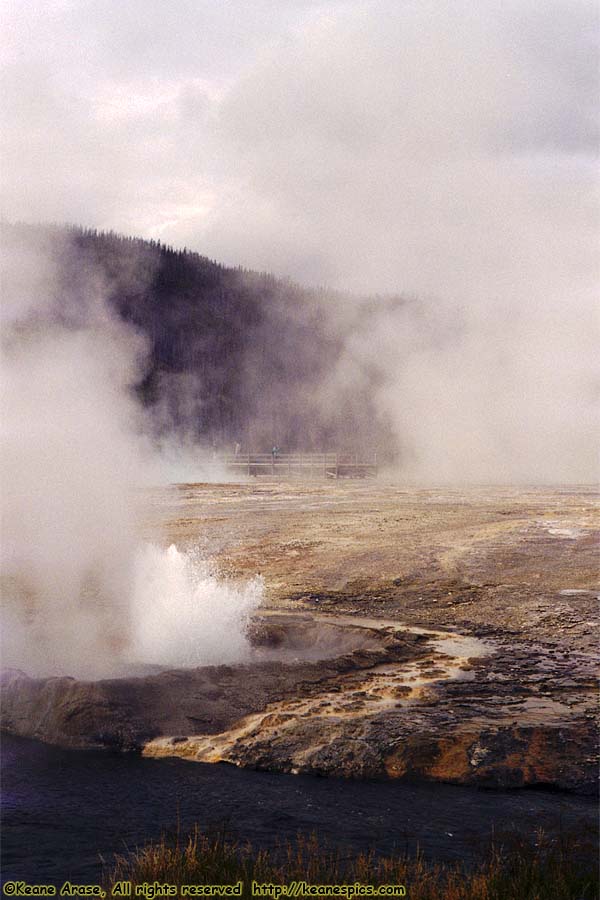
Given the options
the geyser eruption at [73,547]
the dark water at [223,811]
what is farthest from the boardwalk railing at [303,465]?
the dark water at [223,811]

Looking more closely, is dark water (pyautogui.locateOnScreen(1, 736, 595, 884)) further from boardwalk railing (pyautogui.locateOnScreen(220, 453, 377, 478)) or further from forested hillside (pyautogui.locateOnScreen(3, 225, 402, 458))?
forested hillside (pyautogui.locateOnScreen(3, 225, 402, 458))

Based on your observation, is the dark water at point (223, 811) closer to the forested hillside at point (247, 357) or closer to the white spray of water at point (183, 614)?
the white spray of water at point (183, 614)

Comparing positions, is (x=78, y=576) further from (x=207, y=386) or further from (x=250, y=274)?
(x=250, y=274)

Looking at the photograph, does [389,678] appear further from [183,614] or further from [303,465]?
[303,465]

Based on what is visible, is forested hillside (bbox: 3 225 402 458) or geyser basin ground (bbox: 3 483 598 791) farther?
A: forested hillside (bbox: 3 225 402 458)

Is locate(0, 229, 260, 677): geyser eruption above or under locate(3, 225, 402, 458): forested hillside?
under

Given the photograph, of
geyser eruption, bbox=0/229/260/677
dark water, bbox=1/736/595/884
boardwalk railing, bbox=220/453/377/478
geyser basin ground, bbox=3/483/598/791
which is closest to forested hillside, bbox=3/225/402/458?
boardwalk railing, bbox=220/453/377/478

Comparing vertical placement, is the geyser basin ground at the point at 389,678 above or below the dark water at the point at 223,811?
above
